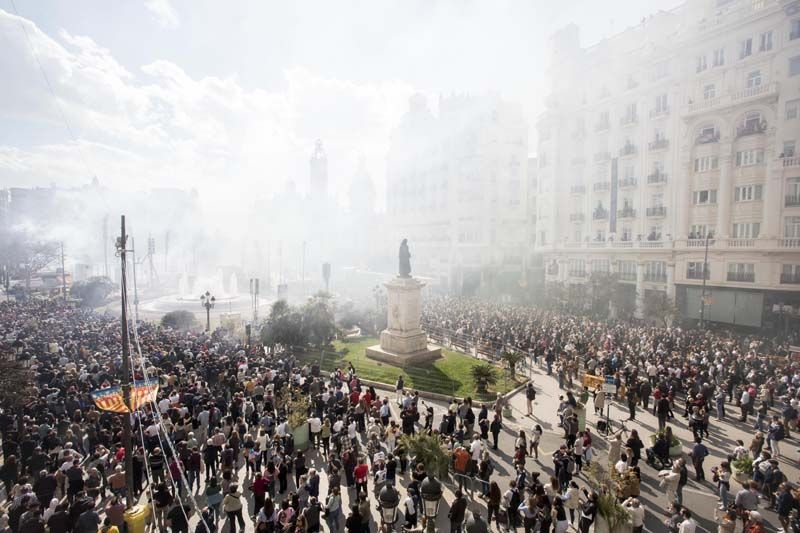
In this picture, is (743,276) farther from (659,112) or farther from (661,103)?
(661,103)

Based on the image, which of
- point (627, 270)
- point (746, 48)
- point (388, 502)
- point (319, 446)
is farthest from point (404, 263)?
point (746, 48)

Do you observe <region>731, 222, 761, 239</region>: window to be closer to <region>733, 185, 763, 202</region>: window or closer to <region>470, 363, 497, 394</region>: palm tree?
<region>733, 185, 763, 202</region>: window

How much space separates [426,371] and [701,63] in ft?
120

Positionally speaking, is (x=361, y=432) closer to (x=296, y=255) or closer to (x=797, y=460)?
(x=797, y=460)

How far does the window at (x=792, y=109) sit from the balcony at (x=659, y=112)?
361 inches

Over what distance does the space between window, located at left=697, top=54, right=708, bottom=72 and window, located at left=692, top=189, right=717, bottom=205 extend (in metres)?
10.5

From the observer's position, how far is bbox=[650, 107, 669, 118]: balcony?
128ft

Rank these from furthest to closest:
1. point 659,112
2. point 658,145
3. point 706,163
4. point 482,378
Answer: point 659,112, point 658,145, point 706,163, point 482,378

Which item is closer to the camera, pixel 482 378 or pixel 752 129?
pixel 482 378

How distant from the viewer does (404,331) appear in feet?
75.2

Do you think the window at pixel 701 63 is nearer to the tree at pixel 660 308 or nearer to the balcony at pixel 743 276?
the balcony at pixel 743 276

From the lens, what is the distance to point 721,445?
13.5 meters

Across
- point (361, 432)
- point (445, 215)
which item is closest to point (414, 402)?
point (361, 432)

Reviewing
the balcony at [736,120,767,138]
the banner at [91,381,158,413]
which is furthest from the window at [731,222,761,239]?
the banner at [91,381,158,413]
